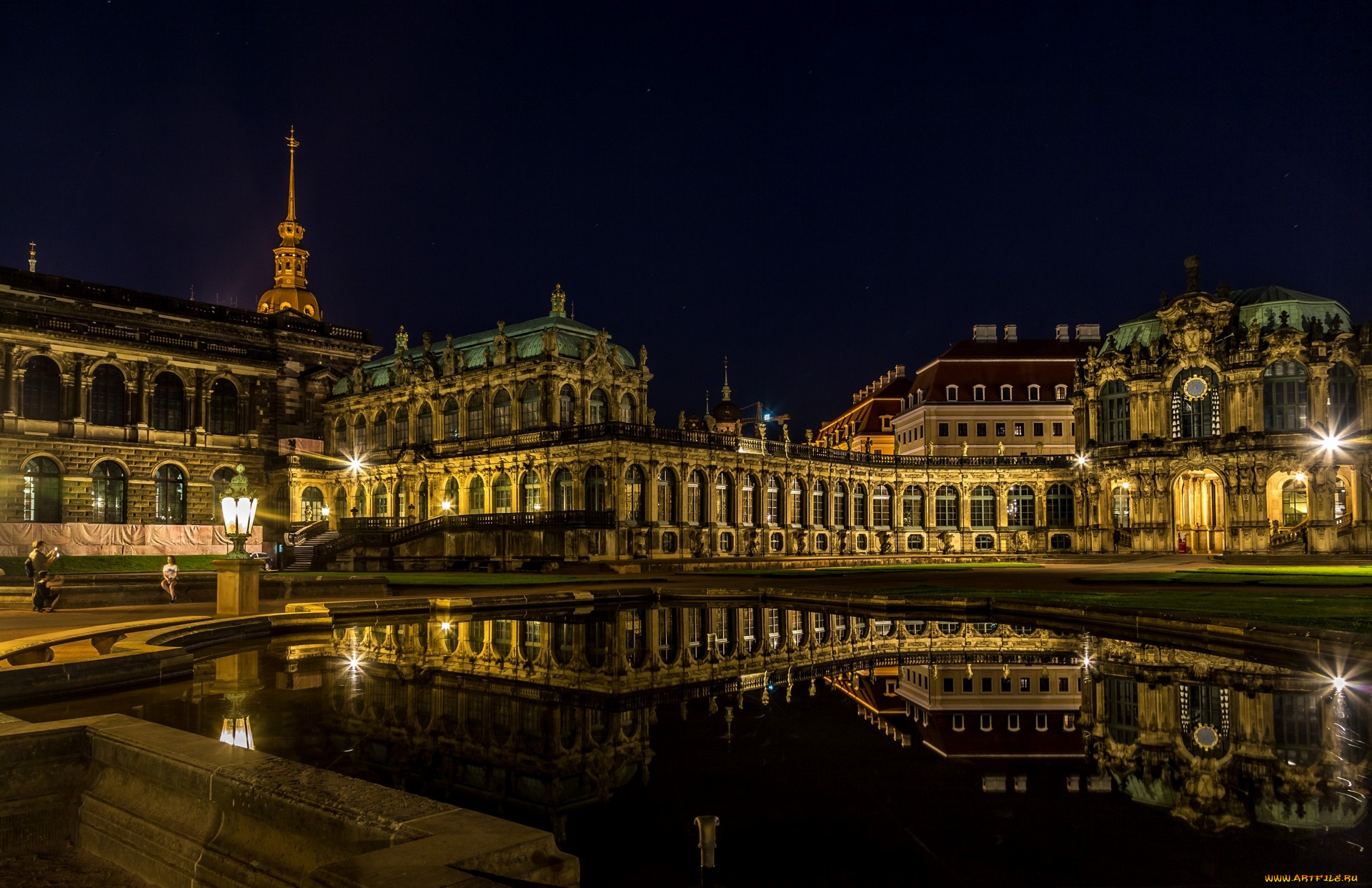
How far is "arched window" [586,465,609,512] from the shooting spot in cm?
5850

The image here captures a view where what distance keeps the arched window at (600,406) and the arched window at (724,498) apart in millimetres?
8849

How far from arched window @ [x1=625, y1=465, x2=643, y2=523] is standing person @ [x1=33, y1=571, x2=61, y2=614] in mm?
35092

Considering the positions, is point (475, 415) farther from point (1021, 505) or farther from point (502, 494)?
point (1021, 505)

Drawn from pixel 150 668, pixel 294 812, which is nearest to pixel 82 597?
pixel 150 668

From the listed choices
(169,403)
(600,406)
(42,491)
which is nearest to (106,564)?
(42,491)

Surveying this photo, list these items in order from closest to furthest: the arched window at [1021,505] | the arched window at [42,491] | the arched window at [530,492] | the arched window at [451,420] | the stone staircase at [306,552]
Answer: the stone staircase at [306,552]
the arched window at [42,491]
the arched window at [530,492]
the arched window at [451,420]
the arched window at [1021,505]

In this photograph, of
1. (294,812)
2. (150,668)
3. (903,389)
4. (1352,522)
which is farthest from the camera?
(903,389)

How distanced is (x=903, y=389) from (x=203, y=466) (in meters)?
79.5

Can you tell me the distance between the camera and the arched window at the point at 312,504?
74.0m

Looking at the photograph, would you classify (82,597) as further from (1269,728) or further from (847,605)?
(1269,728)

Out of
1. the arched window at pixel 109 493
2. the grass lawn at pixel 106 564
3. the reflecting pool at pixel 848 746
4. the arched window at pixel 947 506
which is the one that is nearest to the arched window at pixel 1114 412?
the arched window at pixel 947 506

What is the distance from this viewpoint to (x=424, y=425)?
7231 cm

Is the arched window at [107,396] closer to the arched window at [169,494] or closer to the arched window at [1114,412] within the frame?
the arched window at [169,494]

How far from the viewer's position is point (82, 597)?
93.0 ft
